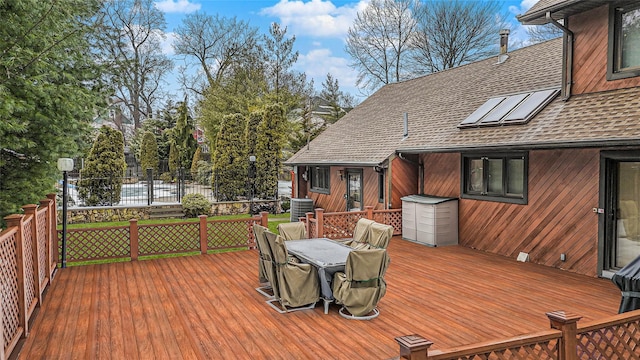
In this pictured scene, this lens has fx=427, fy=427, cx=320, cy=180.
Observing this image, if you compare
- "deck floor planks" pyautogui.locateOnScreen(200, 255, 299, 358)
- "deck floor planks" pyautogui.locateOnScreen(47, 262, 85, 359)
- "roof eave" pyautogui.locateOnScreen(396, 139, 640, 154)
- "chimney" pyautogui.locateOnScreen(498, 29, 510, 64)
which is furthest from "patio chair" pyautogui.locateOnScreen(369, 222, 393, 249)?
"chimney" pyautogui.locateOnScreen(498, 29, 510, 64)

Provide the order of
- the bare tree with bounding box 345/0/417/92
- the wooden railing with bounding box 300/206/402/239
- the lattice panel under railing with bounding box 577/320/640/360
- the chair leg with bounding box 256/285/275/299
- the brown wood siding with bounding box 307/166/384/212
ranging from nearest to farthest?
the lattice panel under railing with bounding box 577/320/640/360
the chair leg with bounding box 256/285/275/299
the wooden railing with bounding box 300/206/402/239
the brown wood siding with bounding box 307/166/384/212
the bare tree with bounding box 345/0/417/92

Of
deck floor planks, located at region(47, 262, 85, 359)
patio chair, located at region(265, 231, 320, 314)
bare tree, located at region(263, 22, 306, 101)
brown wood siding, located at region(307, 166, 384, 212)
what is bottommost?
deck floor planks, located at region(47, 262, 85, 359)

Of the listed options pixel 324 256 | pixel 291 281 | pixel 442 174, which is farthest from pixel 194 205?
pixel 291 281

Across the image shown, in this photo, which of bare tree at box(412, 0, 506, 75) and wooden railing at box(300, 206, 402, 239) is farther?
bare tree at box(412, 0, 506, 75)

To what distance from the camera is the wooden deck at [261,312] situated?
4.48 meters

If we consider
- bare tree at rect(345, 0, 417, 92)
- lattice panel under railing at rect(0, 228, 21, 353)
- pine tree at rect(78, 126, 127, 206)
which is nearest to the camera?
lattice panel under railing at rect(0, 228, 21, 353)

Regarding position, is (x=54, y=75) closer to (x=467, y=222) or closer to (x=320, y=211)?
(x=320, y=211)

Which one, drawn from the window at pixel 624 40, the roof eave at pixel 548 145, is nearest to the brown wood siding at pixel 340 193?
the roof eave at pixel 548 145

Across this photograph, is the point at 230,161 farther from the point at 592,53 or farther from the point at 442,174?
the point at 592,53

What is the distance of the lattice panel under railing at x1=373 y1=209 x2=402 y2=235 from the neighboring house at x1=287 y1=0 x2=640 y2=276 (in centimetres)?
34

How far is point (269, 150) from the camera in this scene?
17.5 metres

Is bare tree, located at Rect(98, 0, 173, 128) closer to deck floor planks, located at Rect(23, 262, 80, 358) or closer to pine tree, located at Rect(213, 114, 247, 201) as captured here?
pine tree, located at Rect(213, 114, 247, 201)

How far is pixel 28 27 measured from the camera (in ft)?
20.2

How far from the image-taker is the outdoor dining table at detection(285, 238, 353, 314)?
→ 5594 millimetres
